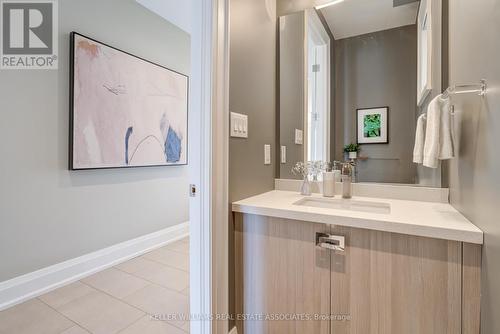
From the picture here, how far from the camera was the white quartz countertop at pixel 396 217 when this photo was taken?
85cm

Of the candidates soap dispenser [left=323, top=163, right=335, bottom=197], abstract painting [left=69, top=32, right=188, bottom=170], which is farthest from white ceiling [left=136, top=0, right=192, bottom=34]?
soap dispenser [left=323, top=163, right=335, bottom=197]

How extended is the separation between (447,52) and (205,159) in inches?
51.0

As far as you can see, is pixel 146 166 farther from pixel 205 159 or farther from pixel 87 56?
pixel 205 159

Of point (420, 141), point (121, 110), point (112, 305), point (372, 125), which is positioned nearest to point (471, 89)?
point (420, 141)

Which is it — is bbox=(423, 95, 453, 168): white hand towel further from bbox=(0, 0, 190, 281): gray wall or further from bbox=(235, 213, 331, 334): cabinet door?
bbox=(0, 0, 190, 281): gray wall

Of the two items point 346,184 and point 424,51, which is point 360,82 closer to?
point 424,51

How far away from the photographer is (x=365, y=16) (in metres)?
1.50

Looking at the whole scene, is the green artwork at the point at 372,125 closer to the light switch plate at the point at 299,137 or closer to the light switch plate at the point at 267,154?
the light switch plate at the point at 299,137

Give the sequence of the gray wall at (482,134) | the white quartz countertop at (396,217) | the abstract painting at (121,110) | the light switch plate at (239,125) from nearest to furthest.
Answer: the gray wall at (482,134), the white quartz countertop at (396,217), the light switch plate at (239,125), the abstract painting at (121,110)

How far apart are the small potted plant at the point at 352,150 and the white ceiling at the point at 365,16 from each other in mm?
686

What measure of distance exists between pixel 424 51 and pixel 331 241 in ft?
3.74

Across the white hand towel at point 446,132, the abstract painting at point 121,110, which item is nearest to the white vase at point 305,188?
the white hand towel at point 446,132

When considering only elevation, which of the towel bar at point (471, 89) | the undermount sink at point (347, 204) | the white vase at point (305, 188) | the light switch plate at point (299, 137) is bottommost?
the undermount sink at point (347, 204)

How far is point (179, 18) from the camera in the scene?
2.84 meters
